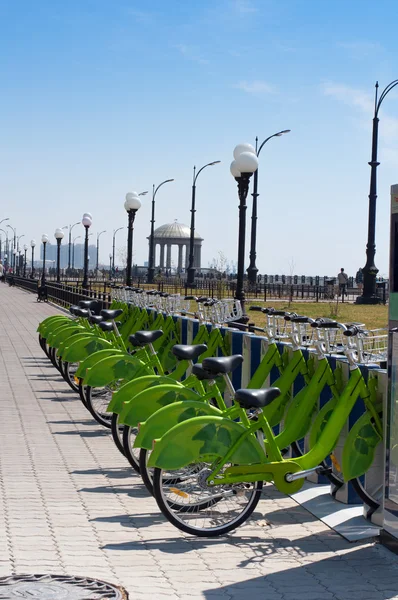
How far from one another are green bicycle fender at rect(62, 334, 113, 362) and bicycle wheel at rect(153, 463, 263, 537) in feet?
13.6

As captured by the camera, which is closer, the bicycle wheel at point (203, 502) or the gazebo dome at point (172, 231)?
the bicycle wheel at point (203, 502)

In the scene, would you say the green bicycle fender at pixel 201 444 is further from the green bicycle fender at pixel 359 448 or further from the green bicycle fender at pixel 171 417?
the green bicycle fender at pixel 359 448

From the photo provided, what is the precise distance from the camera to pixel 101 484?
672 centimetres

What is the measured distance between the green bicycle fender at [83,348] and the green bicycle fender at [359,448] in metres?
4.28

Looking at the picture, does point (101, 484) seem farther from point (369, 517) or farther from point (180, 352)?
point (369, 517)

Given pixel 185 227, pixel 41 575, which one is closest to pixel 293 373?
pixel 41 575

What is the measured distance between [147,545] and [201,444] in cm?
65

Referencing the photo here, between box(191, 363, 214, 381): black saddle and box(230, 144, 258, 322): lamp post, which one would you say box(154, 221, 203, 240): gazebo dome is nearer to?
box(230, 144, 258, 322): lamp post

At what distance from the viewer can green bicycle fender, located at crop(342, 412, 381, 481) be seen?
5527 millimetres

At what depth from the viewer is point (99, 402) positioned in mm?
8680

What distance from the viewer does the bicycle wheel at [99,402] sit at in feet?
27.9

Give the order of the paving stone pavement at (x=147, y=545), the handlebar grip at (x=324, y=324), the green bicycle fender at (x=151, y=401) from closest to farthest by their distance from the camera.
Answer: the paving stone pavement at (x=147, y=545) < the handlebar grip at (x=324, y=324) < the green bicycle fender at (x=151, y=401)

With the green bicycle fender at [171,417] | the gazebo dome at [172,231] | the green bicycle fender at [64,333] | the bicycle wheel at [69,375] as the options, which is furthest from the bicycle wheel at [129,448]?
the gazebo dome at [172,231]

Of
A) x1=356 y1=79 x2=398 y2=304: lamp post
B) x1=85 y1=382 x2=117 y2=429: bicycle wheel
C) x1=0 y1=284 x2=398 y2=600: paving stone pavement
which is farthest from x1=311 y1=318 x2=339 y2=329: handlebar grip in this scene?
x1=356 y1=79 x2=398 y2=304: lamp post
